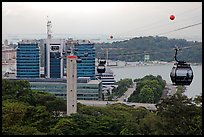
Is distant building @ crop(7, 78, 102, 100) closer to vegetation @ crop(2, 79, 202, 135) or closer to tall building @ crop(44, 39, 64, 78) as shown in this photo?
tall building @ crop(44, 39, 64, 78)

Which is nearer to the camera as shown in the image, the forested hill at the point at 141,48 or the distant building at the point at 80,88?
the distant building at the point at 80,88

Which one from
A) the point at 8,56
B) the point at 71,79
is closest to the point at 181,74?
the point at 71,79

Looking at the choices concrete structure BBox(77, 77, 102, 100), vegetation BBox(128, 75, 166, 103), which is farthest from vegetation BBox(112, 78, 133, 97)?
concrete structure BBox(77, 77, 102, 100)

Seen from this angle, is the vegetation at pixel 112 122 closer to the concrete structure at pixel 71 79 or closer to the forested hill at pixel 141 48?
the concrete structure at pixel 71 79

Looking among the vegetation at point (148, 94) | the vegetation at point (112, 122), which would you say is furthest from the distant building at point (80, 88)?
the vegetation at point (112, 122)

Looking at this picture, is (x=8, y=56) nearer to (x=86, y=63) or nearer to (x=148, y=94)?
(x=86, y=63)

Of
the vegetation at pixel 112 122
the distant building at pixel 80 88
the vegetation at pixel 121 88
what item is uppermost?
the vegetation at pixel 112 122
